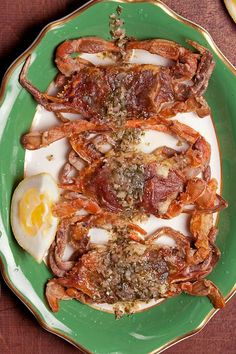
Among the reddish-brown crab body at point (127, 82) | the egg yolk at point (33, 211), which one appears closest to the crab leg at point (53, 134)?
the reddish-brown crab body at point (127, 82)

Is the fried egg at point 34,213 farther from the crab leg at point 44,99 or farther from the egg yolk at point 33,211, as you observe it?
the crab leg at point 44,99

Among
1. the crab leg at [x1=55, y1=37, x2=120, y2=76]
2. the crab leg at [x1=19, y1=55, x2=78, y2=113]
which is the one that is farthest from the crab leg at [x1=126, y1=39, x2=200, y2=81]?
the crab leg at [x1=19, y1=55, x2=78, y2=113]

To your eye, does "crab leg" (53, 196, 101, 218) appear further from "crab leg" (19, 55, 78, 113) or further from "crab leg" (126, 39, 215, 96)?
"crab leg" (126, 39, 215, 96)

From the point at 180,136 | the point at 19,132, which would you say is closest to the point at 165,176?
the point at 180,136

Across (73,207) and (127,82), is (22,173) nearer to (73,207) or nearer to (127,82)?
(73,207)

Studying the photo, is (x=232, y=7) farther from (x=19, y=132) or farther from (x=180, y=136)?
(x=19, y=132)

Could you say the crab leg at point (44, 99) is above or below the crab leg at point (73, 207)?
above

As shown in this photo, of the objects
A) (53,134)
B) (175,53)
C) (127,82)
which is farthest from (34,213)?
(175,53)

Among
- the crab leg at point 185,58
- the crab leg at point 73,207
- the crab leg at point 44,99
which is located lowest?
the crab leg at point 73,207
